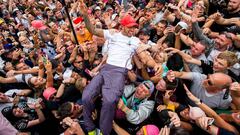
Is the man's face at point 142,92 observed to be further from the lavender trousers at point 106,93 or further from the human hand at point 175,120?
the human hand at point 175,120

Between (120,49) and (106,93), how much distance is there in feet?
2.29

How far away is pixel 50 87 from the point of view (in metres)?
3.89

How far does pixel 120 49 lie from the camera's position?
3.39m

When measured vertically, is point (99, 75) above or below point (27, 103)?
above

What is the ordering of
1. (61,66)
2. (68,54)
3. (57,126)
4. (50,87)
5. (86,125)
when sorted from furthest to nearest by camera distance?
1. (68,54)
2. (61,66)
3. (50,87)
4. (57,126)
5. (86,125)

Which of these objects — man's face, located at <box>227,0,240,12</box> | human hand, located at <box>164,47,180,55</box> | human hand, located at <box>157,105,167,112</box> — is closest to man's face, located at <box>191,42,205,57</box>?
human hand, located at <box>164,47,180,55</box>

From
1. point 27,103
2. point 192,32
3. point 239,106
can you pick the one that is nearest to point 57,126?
point 27,103

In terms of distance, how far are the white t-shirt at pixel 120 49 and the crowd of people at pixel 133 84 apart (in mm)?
13

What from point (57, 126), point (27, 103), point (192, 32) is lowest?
point (57, 126)

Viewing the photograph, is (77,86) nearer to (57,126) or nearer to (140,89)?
(57,126)

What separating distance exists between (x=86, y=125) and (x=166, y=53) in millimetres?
1750

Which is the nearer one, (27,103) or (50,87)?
(27,103)

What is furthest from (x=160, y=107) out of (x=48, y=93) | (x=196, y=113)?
(x=48, y=93)

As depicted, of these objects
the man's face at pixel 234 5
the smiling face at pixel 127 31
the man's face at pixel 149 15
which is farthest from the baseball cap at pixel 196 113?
the man's face at pixel 149 15
